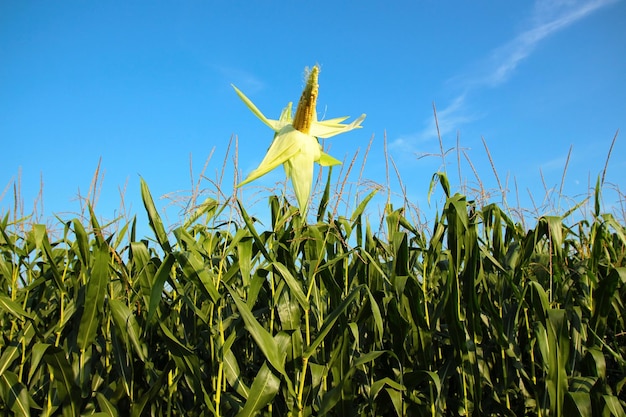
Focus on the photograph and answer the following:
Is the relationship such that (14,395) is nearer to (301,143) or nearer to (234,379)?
(234,379)

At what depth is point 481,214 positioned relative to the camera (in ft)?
9.62

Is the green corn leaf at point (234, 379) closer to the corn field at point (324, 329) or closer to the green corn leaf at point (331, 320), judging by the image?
the corn field at point (324, 329)

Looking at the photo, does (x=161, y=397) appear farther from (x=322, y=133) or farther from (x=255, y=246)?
(x=322, y=133)

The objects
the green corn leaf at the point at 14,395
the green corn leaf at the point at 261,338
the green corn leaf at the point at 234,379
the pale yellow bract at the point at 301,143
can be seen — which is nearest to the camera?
the pale yellow bract at the point at 301,143

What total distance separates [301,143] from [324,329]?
1.05 m

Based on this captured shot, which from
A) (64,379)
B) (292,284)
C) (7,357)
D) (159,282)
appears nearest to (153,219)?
(159,282)

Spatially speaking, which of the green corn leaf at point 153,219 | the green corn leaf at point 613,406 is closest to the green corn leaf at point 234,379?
the green corn leaf at point 153,219

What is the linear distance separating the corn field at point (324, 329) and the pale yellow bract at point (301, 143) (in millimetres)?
746

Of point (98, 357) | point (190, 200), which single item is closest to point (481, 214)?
point (190, 200)

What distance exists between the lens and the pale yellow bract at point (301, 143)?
1603 mm

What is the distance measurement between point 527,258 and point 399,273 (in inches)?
32.0

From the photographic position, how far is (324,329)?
233cm

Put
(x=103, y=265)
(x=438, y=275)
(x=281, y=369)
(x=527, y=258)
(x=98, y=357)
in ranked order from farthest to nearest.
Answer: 1. (x=438, y=275)
2. (x=98, y=357)
3. (x=527, y=258)
4. (x=103, y=265)
5. (x=281, y=369)

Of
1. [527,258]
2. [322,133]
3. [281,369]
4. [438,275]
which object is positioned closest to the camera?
[322,133]
